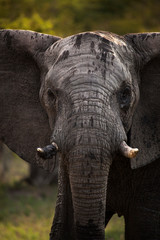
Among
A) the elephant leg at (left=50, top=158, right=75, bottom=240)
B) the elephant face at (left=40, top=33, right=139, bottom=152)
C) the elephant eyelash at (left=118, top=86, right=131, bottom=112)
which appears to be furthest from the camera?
the elephant leg at (left=50, top=158, right=75, bottom=240)

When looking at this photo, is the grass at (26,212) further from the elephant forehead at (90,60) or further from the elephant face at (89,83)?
the elephant forehead at (90,60)

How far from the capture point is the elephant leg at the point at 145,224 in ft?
15.9

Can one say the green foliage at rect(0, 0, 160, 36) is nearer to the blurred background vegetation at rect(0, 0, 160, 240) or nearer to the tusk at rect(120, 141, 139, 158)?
the blurred background vegetation at rect(0, 0, 160, 240)

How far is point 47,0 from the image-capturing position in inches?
546

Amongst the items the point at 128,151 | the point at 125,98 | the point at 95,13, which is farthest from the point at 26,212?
the point at 95,13

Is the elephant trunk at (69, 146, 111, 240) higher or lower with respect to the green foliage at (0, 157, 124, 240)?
lower

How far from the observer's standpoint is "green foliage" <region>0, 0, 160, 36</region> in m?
11.8

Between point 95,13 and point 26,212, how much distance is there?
683 cm

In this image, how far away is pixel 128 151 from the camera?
374cm

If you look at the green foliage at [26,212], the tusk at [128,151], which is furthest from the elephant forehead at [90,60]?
the green foliage at [26,212]

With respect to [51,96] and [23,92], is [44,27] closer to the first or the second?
[23,92]

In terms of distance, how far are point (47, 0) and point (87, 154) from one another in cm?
1068

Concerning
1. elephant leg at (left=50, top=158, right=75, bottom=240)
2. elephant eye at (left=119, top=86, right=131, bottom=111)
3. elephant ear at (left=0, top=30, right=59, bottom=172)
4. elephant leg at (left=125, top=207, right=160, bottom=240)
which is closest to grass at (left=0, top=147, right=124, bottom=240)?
elephant leg at (left=125, top=207, right=160, bottom=240)

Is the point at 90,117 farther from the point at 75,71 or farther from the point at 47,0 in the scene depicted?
the point at 47,0
